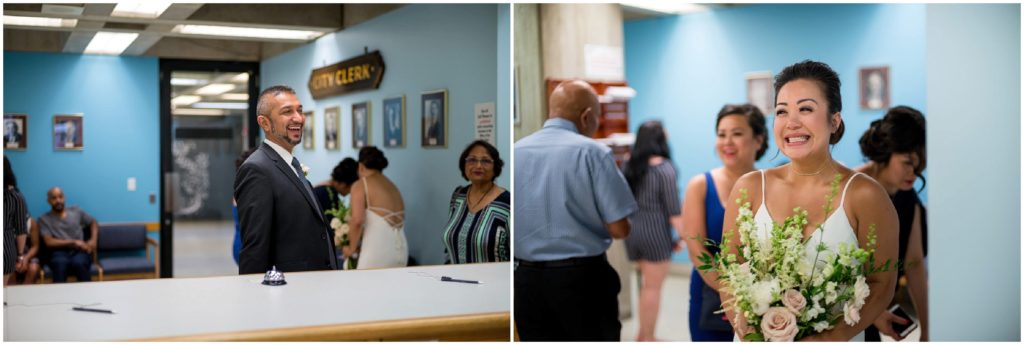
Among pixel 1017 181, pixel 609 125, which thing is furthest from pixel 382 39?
pixel 1017 181

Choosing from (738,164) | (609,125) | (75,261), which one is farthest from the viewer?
(609,125)

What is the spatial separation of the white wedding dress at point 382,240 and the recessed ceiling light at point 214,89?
63 centimetres

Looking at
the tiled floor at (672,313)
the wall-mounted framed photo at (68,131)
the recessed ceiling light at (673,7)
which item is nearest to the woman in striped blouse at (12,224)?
the wall-mounted framed photo at (68,131)

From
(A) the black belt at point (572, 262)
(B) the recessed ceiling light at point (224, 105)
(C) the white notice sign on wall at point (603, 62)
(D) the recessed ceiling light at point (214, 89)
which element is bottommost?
(A) the black belt at point (572, 262)

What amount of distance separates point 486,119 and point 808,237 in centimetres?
133

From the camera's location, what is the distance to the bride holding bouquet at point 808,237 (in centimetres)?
349

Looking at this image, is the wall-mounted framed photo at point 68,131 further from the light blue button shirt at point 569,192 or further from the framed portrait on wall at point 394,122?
the light blue button shirt at point 569,192

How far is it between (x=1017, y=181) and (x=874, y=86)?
701 millimetres

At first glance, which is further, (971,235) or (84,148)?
(971,235)

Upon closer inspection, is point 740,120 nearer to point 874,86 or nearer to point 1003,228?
point 874,86

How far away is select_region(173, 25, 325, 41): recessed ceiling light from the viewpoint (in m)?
3.77

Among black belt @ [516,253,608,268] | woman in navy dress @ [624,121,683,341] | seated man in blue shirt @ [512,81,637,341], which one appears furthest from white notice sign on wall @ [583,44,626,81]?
black belt @ [516,253,608,268]

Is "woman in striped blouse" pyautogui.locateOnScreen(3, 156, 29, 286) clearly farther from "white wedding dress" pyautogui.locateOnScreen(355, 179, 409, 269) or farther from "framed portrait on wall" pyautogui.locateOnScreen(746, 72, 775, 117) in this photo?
"framed portrait on wall" pyautogui.locateOnScreen(746, 72, 775, 117)

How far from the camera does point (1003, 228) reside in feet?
13.5
